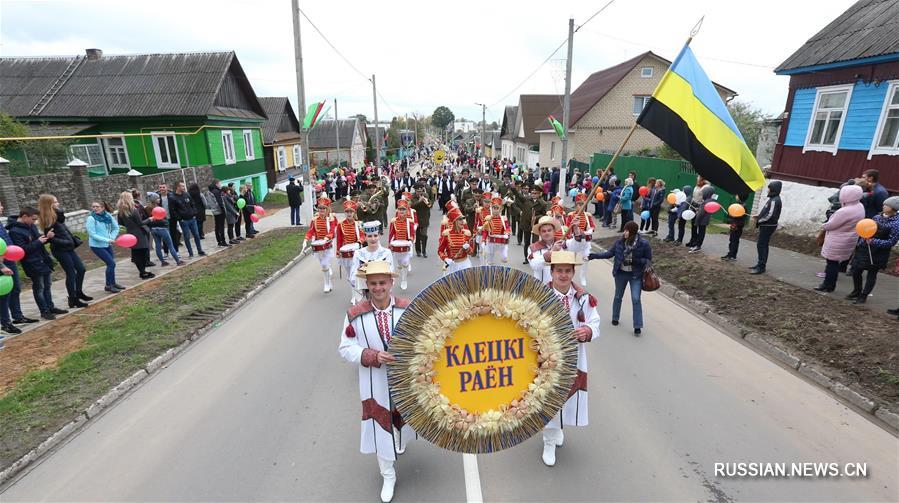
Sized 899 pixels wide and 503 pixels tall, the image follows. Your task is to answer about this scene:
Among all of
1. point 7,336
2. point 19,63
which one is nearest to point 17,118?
point 19,63

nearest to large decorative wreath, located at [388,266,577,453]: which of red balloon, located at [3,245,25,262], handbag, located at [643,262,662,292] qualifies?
handbag, located at [643,262,662,292]

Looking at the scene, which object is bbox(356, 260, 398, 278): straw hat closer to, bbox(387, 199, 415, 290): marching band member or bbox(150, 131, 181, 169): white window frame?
bbox(387, 199, 415, 290): marching band member

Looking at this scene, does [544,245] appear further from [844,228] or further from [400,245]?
[844,228]

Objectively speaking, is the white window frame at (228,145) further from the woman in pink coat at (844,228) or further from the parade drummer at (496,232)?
the woman in pink coat at (844,228)

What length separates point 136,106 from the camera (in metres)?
19.5

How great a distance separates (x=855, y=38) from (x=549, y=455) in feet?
47.0

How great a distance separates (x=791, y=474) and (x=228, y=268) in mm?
10398

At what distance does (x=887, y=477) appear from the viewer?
3662 mm

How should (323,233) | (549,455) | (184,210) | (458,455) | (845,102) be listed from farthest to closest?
(845,102), (184,210), (323,233), (458,455), (549,455)

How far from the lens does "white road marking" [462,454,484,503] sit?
3.50 meters

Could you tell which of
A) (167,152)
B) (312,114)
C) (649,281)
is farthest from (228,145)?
(649,281)

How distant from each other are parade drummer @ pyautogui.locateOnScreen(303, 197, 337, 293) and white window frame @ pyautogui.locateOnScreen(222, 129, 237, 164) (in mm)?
15458

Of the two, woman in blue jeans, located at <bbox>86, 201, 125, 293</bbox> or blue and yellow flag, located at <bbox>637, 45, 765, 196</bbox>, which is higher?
blue and yellow flag, located at <bbox>637, 45, 765, 196</bbox>

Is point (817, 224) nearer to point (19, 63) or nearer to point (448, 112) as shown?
point (19, 63)
